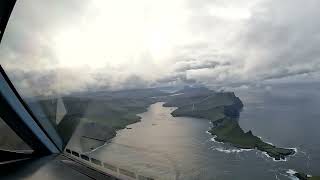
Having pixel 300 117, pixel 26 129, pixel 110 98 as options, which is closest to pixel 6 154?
pixel 26 129

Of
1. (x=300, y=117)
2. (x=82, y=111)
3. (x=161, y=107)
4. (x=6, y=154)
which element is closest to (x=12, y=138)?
(x=6, y=154)

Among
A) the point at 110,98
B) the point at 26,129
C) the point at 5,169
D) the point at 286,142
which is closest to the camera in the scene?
the point at 5,169

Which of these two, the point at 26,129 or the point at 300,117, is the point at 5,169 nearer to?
the point at 26,129

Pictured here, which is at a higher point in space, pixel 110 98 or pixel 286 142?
pixel 110 98

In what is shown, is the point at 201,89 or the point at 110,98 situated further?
the point at 201,89

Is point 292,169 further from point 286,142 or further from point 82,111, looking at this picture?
point 82,111

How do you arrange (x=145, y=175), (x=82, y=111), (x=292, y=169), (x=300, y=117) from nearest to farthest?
(x=145, y=175) < (x=82, y=111) < (x=292, y=169) < (x=300, y=117)

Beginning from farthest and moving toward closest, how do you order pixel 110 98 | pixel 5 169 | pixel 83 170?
pixel 110 98, pixel 5 169, pixel 83 170

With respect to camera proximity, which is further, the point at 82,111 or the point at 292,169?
the point at 292,169

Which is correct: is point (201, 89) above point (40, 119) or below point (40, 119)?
above

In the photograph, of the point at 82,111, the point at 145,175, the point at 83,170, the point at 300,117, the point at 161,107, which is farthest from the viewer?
the point at 300,117
